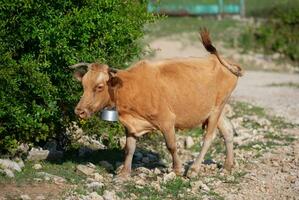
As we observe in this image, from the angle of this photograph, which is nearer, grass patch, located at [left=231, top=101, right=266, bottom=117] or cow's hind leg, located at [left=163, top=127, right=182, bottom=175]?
cow's hind leg, located at [left=163, top=127, right=182, bottom=175]

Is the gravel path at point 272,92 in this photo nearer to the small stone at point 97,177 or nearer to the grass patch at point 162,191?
the grass patch at point 162,191

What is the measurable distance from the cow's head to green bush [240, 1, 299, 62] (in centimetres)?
1968

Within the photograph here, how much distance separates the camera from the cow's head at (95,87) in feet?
30.0

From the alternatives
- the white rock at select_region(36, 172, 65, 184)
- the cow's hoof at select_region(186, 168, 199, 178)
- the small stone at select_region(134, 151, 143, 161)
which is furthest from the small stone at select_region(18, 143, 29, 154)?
the cow's hoof at select_region(186, 168, 199, 178)

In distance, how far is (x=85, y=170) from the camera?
32.2ft

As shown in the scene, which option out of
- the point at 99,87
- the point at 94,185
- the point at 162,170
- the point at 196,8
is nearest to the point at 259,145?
the point at 162,170

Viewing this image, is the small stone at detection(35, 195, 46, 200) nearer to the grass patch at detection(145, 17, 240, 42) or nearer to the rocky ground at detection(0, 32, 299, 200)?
the rocky ground at detection(0, 32, 299, 200)

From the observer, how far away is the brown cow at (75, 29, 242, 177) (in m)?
9.26

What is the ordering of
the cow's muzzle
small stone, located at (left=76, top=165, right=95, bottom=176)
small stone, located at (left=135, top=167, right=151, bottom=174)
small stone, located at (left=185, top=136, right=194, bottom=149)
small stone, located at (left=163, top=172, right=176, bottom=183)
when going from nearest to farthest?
the cow's muzzle
small stone, located at (left=163, top=172, right=176, bottom=183)
small stone, located at (left=76, top=165, right=95, bottom=176)
small stone, located at (left=135, top=167, right=151, bottom=174)
small stone, located at (left=185, top=136, right=194, bottom=149)

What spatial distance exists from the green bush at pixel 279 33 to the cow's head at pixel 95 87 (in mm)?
19684

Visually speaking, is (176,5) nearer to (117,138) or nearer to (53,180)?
(117,138)

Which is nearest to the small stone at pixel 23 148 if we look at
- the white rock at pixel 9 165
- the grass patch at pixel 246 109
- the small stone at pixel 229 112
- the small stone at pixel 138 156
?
the white rock at pixel 9 165

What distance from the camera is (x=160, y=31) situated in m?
30.3

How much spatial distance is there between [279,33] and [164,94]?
66.7 feet
